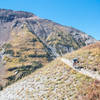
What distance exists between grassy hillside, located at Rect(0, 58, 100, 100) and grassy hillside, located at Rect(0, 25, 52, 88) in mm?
95509

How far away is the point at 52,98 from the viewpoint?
598 inches

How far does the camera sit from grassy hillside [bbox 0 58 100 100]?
1425cm

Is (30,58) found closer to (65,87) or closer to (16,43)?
(16,43)

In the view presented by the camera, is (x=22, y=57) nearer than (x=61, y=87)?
No

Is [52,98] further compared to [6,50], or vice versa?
[6,50]

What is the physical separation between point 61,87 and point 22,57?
146804mm

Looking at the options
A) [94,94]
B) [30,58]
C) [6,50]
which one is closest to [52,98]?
[94,94]

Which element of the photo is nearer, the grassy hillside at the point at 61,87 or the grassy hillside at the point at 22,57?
the grassy hillside at the point at 61,87

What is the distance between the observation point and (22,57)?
524 ft

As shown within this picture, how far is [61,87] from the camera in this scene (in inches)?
653

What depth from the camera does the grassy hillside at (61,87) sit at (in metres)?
14.2

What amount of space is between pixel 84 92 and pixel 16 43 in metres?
182

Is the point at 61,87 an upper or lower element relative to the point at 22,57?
upper

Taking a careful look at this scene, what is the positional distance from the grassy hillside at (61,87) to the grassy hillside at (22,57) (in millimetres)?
95509
